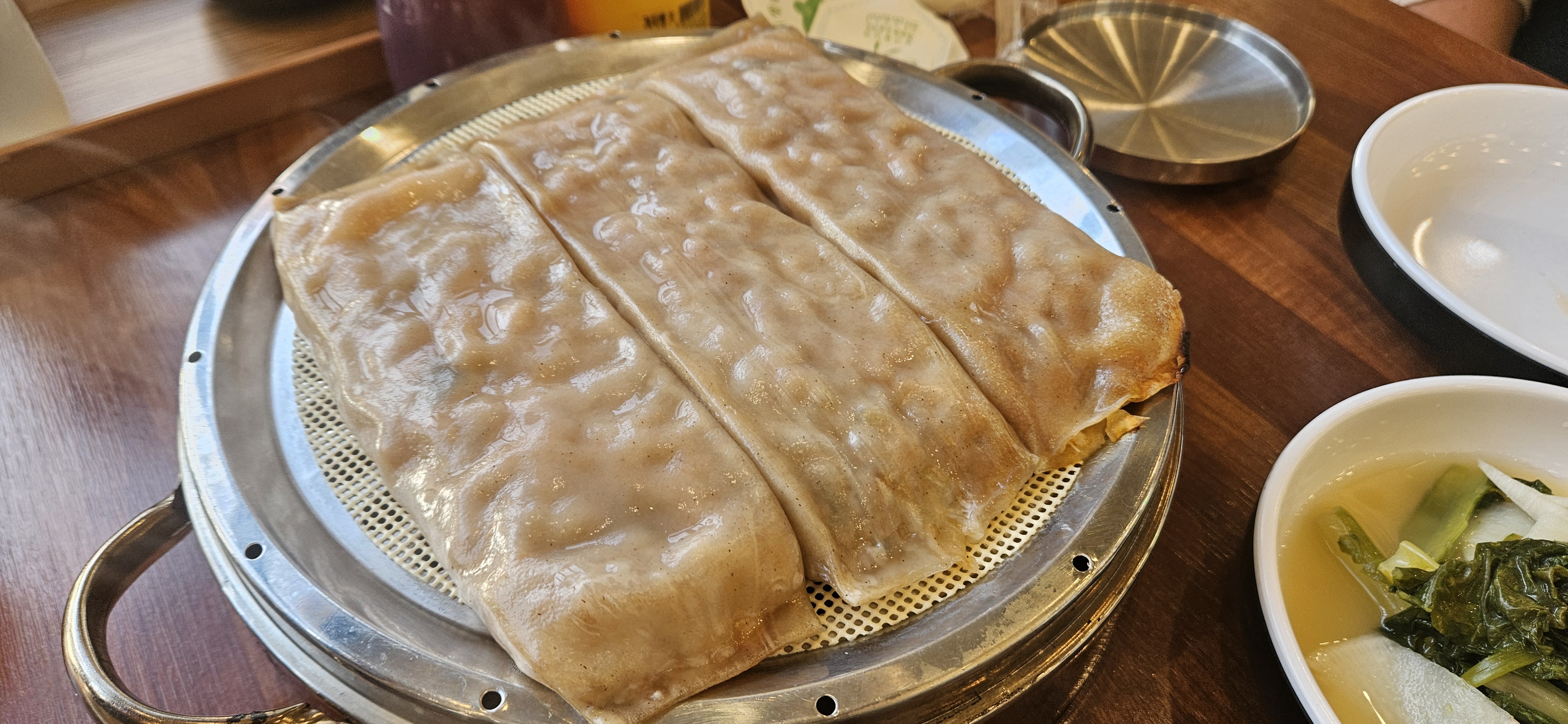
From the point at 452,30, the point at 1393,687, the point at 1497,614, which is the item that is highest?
the point at 452,30

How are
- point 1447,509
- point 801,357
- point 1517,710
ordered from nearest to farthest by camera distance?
1. point 1517,710
2. point 801,357
3. point 1447,509

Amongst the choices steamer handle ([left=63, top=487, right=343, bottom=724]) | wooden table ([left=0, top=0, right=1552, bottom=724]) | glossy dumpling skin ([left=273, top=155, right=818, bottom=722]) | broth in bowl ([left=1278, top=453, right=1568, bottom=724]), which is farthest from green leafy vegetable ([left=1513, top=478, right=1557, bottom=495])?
steamer handle ([left=63, top=487, right=343, bottom=724])

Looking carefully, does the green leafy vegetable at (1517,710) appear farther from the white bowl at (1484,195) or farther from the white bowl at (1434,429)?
the white bowl at (1484,195)

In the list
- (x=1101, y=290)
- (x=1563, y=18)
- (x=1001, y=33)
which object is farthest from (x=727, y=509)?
(x=1563, y=18)

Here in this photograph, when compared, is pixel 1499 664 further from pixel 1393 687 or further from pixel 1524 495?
pixel 1524 495

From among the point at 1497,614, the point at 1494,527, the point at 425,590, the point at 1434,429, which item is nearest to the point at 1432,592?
the point at 1497,614

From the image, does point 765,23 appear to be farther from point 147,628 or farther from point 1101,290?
point 147,628
